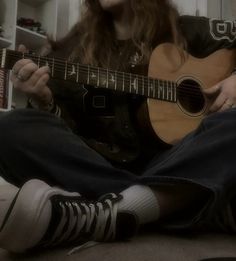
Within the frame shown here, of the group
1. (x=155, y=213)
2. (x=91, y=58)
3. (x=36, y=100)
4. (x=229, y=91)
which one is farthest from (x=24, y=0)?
(x=155, y=213)

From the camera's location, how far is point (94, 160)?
0.72m

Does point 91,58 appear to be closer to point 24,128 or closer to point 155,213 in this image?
point 24,128

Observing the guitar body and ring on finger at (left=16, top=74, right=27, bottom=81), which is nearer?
ring on finger at (left=16, top=74, right=27, bottom=81)

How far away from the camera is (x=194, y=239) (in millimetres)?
658

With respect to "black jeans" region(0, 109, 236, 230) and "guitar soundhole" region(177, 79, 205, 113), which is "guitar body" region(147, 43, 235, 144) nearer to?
"guitar soundhole" region(177, 79, 205, 113)

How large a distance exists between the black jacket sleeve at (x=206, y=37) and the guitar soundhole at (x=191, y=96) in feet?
0.47

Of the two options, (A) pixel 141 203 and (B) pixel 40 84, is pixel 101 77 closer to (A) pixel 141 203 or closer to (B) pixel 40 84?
(B) pixel 40 84

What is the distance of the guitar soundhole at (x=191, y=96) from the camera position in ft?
3.52

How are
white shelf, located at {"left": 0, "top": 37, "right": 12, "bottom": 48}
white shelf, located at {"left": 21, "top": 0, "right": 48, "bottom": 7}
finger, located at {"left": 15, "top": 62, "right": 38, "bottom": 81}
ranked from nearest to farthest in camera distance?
1. finger, located at {"left": 15, "top": 62, "right": 38, "bottom": 81}
2. white shelf, located at {"left": 0, "top": 37, "right": 12, "bottom": 48}
3. white shelf, located at {"left": 21, "top": 0, "right": 48, "bottom": 7}

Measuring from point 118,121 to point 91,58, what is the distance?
0.22 metres

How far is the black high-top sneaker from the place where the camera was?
0.51 m

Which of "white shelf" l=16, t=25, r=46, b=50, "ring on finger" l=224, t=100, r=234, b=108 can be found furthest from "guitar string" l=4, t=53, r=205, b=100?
"white shelf" l=16, t=25, r=46, b=50

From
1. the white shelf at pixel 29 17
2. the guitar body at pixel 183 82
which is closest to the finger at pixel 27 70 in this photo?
the guitar body at pixel 183 82

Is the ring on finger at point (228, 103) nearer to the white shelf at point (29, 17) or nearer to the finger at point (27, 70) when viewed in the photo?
the finger at point (27, 70)
